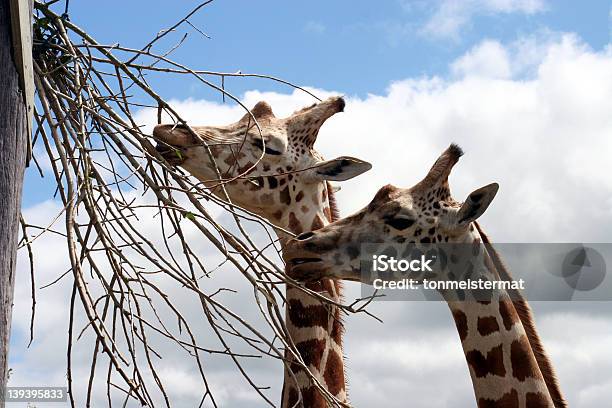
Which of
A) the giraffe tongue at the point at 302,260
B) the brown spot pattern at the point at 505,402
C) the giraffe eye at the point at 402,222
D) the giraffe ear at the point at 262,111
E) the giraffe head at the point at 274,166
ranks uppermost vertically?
the giraffe ear at the point at 262,111

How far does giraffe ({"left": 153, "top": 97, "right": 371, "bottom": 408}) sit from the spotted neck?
28.8 inches

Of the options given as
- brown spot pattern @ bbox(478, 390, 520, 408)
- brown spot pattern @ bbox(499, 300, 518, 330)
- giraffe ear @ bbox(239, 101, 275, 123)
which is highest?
giraffe ear @ bbox(239, 101, 275, 123)

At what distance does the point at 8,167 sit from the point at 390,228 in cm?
293

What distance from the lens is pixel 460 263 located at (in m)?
5.28

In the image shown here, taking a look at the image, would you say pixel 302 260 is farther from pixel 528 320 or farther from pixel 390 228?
pixel 528 320

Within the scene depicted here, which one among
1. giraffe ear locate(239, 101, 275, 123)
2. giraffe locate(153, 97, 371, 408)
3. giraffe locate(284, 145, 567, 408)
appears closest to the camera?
giraffe locate(284, 145, 567, 408)

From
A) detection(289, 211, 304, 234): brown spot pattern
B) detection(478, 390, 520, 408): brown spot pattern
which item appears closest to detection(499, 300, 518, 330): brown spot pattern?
detection(478, 390, 520, 408): brown spot pattern

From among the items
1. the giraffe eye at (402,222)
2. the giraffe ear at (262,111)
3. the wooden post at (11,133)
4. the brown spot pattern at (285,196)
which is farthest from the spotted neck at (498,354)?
the wooden post at (11,133)

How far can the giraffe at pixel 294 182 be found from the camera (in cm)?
538

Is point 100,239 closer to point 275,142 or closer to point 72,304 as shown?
point 72,304

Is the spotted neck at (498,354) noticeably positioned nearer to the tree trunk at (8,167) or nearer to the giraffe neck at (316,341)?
the giraffe neck at (316,341)

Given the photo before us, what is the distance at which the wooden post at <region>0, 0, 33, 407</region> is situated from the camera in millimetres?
2725

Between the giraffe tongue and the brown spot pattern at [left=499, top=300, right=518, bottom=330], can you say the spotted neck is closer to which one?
the brown spot pattern at [left=499, top=300, right=518, bottom=330]

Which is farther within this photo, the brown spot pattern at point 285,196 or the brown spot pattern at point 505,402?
the brown spot pattern at point 285,196
